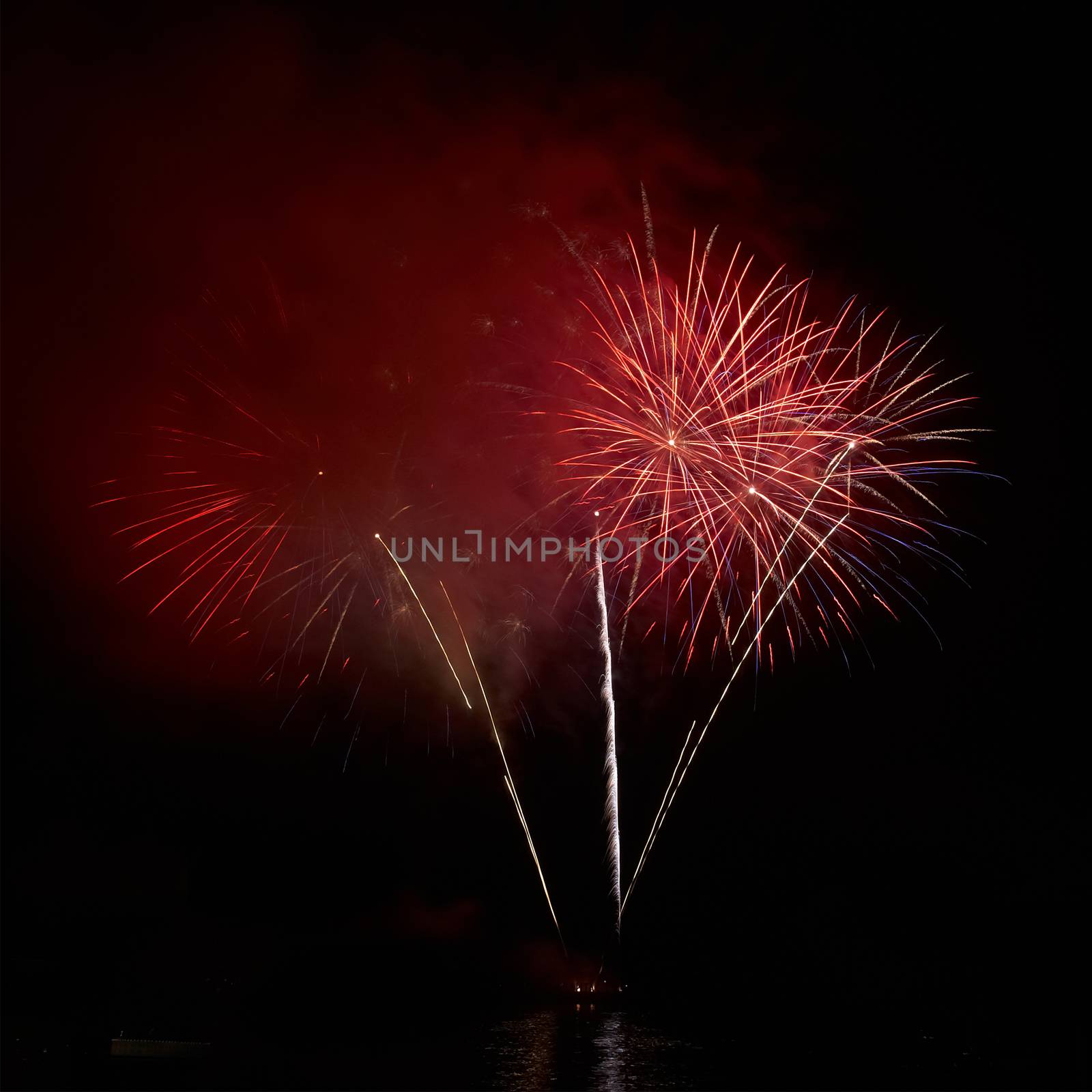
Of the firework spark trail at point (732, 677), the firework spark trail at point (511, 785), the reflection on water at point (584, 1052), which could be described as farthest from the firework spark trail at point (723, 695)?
the reflection on water at point (584, 1052)

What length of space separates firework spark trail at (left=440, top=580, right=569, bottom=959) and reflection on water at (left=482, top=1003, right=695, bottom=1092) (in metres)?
1.57

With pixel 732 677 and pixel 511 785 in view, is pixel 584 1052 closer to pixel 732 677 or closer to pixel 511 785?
pixel 511 785

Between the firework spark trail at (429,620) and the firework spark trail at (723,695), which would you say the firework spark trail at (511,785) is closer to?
the firework spark trail at (429,620)

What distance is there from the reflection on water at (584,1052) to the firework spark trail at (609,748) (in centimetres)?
172

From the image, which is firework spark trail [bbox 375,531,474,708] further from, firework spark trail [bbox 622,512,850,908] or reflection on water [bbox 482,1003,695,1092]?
reflection on water [bbox 482,1003,695,1092]

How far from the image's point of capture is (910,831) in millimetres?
17625

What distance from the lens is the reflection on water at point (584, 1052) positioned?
9914mm

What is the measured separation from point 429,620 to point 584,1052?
552cm

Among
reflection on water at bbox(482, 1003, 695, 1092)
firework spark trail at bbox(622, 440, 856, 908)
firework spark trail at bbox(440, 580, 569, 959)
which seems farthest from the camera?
firework spark trail at bbox(440, 580, 569, 959)

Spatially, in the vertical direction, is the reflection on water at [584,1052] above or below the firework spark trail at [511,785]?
below

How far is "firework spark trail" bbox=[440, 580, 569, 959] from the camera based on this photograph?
43.7 ft

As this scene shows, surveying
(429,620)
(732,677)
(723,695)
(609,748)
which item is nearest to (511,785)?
(609,748)

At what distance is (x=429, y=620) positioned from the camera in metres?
13.5

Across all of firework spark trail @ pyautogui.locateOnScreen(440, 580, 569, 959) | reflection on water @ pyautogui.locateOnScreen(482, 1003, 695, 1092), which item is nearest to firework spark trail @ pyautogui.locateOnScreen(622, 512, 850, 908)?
firework spark trail @ pyautogui.locateOnScreen(440, 580, 569, 959)
